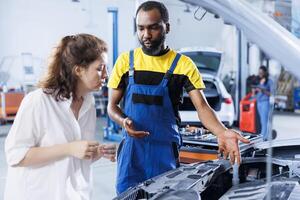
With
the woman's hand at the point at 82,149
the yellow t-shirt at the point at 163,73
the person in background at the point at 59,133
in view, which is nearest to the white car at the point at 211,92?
the yellow t-shirt at the point at 163,73

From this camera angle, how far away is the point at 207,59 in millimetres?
7402

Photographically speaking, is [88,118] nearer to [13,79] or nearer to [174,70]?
[174,70]

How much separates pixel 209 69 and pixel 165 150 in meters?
5.58

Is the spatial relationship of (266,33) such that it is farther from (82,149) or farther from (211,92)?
(211,92)

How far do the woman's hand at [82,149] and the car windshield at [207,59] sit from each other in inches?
233

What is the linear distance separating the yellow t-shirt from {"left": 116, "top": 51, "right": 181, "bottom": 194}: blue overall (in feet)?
0.10

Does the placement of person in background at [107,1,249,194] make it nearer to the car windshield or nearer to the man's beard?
the man's beard

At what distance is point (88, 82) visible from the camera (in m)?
1.22

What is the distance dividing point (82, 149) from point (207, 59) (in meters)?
6.52

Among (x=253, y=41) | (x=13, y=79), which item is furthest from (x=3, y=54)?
(x=253, y=41)

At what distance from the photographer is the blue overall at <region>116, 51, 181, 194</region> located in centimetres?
186

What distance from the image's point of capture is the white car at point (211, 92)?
5.96 metres

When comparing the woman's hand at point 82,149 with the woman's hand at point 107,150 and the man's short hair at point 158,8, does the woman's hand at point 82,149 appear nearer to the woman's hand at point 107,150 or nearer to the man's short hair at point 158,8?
the woman's hand at point 107,150

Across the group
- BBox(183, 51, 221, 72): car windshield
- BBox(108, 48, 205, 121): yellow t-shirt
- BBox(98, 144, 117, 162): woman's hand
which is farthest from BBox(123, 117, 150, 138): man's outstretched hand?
BBox(183, 51, 221, 72): car windshield
